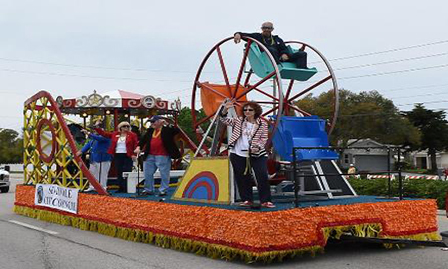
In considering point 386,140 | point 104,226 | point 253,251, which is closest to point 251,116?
point 253,251

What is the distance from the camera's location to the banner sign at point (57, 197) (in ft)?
34.1

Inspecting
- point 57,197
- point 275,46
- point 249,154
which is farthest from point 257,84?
point 57,197

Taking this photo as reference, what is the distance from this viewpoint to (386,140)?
55.5 meters

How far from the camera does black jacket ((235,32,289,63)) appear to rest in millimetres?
8500

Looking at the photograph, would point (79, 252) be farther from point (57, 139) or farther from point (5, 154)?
point (5, 154)

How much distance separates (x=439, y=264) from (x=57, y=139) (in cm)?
807

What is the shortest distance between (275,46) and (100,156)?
4.50m

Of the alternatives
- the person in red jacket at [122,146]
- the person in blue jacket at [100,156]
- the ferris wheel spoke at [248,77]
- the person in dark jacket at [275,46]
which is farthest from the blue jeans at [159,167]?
the person in dark jacket at [275,46]

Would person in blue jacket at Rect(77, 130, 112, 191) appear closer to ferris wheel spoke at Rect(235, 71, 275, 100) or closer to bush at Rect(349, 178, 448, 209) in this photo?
ferris wheel spoke at Rect(235, 71, 275, 100)

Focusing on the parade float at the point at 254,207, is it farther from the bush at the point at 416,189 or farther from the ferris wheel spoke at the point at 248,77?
the bush at the point at 416,189

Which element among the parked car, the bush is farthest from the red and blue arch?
the parked car

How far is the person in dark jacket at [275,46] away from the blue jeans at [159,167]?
263 cm

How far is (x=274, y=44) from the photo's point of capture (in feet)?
28.6

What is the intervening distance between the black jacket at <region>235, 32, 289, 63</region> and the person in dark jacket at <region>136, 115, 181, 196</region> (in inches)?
93.2
